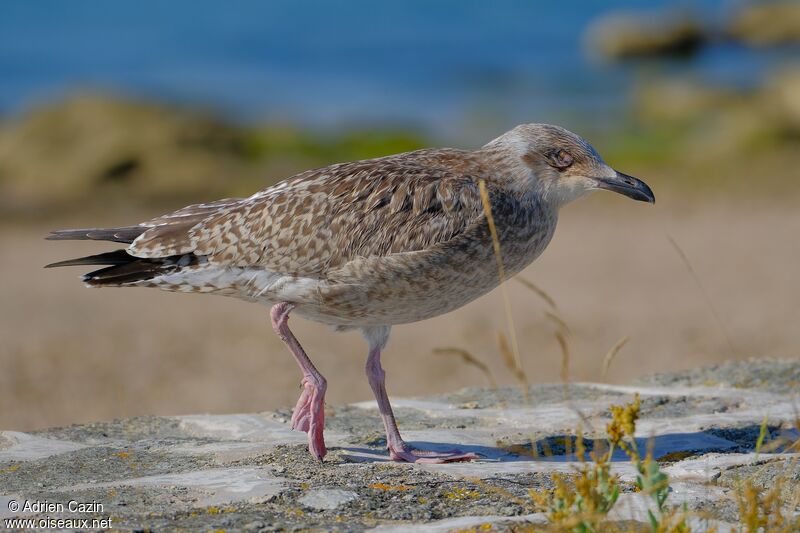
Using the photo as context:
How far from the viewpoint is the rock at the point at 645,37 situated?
4325 centimetres

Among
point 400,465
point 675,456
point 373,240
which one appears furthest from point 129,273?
point 675,456

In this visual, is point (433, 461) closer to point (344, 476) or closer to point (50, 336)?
point (344, 476)

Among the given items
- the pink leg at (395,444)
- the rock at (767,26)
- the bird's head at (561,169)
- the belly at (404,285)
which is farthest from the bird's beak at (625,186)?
the rock at (767,26)

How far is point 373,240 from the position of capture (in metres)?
5.29

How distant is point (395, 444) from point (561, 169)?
5.33 feet

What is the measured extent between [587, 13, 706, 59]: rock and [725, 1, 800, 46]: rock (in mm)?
2547

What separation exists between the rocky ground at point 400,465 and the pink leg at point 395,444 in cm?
8

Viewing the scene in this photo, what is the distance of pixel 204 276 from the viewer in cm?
552

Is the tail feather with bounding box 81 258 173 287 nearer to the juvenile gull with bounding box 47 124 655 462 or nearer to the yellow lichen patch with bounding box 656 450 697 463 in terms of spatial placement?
the juvenile gull with bounding box 47 124 655 462

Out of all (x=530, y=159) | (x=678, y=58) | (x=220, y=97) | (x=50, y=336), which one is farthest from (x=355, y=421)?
(x=678, y=58)

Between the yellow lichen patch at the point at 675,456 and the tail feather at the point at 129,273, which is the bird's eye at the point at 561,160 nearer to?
the yellow lichen patch at the point at 675,456

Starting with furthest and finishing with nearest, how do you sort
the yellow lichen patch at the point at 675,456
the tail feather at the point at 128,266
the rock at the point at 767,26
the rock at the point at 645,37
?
the rock at the point at 767,26 → the rock at the point at 645,37 → the tail feather at the point at 128,266 → the yellow lichen patch at the point at 675,456

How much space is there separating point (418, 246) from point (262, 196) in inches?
36.4

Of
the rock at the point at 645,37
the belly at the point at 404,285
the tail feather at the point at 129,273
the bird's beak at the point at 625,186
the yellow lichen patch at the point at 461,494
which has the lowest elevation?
the yellow lichen patch at the point at 461,494
